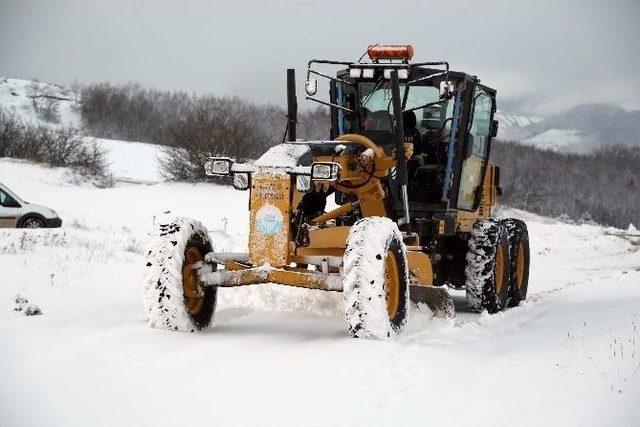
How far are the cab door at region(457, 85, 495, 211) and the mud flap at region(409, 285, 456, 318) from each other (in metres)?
2.40

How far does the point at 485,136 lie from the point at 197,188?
20.7 meters

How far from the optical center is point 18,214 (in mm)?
17344

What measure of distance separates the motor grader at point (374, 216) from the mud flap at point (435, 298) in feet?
0.04

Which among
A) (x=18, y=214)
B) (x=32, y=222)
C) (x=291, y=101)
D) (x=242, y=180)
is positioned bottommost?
(x=32, y=222)

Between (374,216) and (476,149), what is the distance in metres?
2.80

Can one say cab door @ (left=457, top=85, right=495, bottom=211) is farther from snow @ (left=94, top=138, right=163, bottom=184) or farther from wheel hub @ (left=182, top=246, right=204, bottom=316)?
snow @ (left=94, top=138, right=163, bottom=184)

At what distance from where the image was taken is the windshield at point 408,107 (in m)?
9.09

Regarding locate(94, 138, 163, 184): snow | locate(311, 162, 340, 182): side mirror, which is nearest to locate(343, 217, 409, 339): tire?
locate(311, 162, 340, 182): side mirror

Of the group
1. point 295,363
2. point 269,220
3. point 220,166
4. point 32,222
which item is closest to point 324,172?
point 269,220

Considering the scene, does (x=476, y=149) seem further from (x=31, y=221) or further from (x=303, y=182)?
(x=31, y=221)

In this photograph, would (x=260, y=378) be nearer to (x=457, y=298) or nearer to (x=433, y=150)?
(x=433, y=150)

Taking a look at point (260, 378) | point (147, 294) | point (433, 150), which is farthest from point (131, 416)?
point (433, 150)

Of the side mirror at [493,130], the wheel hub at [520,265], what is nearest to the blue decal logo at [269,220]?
the side mirror at [493,130]

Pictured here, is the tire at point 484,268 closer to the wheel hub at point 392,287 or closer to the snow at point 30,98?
the wheel hub at point 392,287
